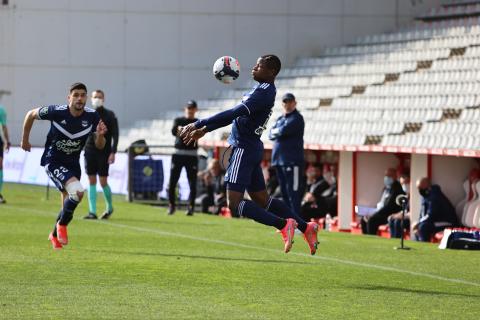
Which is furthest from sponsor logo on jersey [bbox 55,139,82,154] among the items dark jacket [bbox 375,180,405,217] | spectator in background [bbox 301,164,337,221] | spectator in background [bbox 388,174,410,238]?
spectator in background [bbox 301,164,337,221]

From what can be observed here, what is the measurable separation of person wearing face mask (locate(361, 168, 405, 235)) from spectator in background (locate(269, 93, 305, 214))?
273cm

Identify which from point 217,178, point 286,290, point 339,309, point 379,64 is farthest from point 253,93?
point 379,64

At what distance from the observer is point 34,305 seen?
9.78m

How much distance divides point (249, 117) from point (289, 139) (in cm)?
583

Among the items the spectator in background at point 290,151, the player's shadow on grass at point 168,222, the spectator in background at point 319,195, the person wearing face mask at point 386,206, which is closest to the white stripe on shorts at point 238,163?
the spectator in background at point 290,151

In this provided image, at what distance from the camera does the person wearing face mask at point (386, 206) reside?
804 inches

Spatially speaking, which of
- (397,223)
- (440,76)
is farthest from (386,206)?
(440,76)

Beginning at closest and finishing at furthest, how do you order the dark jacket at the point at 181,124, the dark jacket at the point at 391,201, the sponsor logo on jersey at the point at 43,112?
1. the sponsor logo on jersey at the point at 43,112
2. the dark jacket at the point at 391,201
3. the dark jacket at the point at 181,124

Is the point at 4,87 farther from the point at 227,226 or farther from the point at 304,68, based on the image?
the point at 227,226

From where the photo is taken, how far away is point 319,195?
22500 mm

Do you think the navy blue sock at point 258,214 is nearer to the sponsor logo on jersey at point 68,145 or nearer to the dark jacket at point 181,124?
the sponsor logo on jersey at point 68,145

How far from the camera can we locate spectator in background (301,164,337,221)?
2205 cm

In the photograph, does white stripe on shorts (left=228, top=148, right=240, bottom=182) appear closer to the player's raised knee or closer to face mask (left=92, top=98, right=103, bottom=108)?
the player's raised knee

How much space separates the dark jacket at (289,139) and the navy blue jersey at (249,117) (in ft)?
17.8
